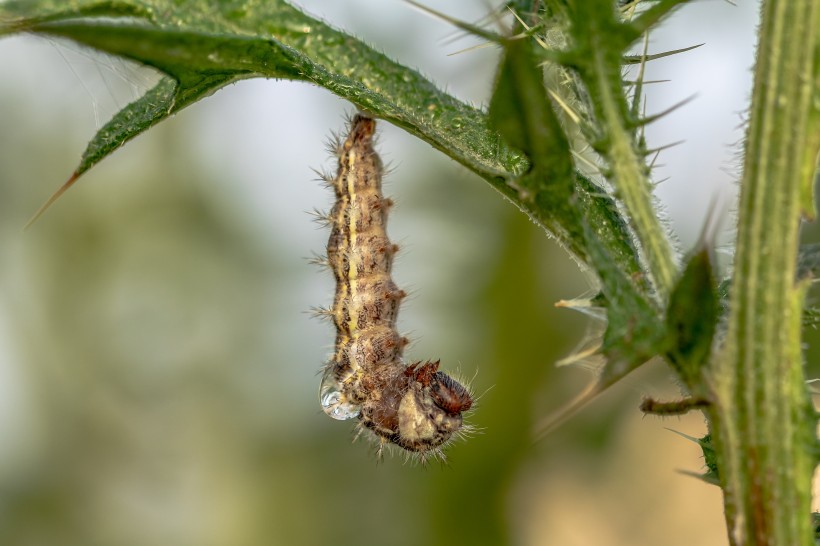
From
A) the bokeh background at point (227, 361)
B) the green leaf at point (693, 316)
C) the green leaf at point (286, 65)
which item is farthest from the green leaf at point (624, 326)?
the bokeh background at point (227, 361)

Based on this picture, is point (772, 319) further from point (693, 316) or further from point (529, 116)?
point (529, 116)

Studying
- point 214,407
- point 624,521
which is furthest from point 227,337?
point 624,521

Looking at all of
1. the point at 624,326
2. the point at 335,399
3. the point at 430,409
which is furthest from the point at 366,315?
the point at 624,326

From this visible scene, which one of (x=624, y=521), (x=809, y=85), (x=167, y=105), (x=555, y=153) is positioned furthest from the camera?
(x=624, y=521)

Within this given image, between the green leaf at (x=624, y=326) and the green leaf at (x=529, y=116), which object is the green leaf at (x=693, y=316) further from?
the green leaf at (x=529, y=116)

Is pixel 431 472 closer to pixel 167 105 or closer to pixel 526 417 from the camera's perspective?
pixel 526 417

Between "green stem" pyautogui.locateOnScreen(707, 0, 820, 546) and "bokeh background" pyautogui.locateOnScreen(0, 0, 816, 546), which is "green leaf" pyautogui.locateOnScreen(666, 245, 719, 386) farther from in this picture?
"bokeh background" pyautogui.locateOnScreen(0, 0, 816, 546)

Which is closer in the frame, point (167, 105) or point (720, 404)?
point (720, 404)
